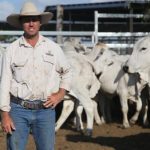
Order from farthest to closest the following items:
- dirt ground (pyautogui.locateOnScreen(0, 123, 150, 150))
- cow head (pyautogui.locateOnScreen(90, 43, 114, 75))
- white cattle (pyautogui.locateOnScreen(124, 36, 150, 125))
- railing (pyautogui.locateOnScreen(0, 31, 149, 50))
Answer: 1. railing (pyautogui.locateOnScreen(0, 31, 149, 50))
2. cow head (pyautogui.locateOnScreen(90, 43, 114, 75))
3. dirt ground (pyautogui.locateOnScreen(0, 123, 150, 150))
4. white cattle (pyautogui.locateOnScreen(124, 36, 150, 125))

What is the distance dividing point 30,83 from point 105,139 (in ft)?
17.2

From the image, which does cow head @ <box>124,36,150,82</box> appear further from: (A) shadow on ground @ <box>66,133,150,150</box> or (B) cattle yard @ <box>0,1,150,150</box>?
(A) shadow on ground @ <box>66,133,150,150</box>

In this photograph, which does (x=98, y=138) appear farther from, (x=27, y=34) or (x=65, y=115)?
(x=27, y=34)

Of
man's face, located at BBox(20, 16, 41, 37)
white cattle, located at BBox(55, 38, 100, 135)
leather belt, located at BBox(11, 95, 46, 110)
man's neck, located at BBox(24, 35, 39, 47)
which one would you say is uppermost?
man's face, located at BBox(20, 16, 41, 37)

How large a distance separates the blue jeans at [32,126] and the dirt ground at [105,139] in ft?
12.4

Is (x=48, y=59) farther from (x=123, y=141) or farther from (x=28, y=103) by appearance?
(x=123, y=141)

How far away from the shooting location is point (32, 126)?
5.52 meters

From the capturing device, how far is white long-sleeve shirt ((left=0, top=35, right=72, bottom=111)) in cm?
533

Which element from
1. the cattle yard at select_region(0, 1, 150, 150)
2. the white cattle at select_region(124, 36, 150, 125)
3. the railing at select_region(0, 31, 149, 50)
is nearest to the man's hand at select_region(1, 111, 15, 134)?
the white cattle at select_region(124, 36, 150, 125)

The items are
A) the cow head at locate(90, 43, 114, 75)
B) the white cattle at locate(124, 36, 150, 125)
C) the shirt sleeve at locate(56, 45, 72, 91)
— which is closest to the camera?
the shirt sleeve at locate(56, 45, 72, 91)

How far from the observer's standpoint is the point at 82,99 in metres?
11.4

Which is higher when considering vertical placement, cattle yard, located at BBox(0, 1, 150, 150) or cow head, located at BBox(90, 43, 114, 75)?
cow head, located at BBox(90, 43, 114, 75)

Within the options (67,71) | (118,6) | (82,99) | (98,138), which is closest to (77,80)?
(82,99)

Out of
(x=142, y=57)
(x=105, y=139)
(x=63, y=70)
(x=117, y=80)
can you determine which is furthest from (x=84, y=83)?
(x=63, y=70)
